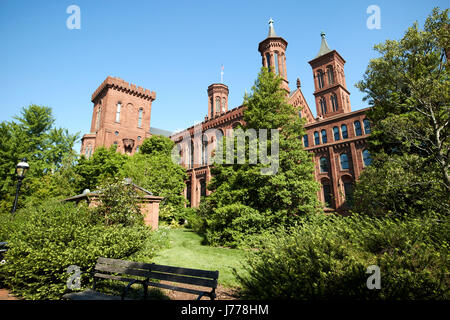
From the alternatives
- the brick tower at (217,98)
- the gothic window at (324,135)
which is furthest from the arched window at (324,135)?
the brick tower at (217,98)

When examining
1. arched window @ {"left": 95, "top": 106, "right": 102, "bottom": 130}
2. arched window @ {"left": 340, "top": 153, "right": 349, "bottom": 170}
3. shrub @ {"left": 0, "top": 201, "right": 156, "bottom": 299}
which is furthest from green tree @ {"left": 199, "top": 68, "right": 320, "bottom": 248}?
arched window @ {"left": 95, "top": 106, "right": 102, "bottom": 130}

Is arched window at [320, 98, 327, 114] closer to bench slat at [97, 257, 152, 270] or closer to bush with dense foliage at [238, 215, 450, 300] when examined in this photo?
bush with dense foliage at [238, 215, 450, 300]

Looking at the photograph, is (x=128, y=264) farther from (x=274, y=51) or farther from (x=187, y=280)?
(x=274, y=51)

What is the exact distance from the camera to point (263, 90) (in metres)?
16.2

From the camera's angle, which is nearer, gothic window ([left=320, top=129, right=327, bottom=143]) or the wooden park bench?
the wooden park bench

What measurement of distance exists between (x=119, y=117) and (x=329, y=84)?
3956 centimetres

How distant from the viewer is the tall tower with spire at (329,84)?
39812mm

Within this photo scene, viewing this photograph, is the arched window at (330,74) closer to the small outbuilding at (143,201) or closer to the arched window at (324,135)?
the arched window at (324,135)

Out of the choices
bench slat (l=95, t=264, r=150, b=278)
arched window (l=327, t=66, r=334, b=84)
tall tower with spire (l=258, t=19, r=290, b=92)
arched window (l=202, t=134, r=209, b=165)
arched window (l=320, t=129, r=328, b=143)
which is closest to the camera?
bench slat (l=95, t=264, r=150, b=278)

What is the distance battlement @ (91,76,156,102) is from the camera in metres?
42.0

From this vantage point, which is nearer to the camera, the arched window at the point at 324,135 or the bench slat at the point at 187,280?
the bench slat at the point at 187,280

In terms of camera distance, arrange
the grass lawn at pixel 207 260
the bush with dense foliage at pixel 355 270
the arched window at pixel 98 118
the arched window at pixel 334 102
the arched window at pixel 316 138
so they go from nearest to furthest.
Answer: the bush with dense foliage at pixel 355 270
the grass lawn at pixel 207 260
the arched window at pixel 316 138
the arched window at pixel 334 102
the arched window at pixel 98 118
